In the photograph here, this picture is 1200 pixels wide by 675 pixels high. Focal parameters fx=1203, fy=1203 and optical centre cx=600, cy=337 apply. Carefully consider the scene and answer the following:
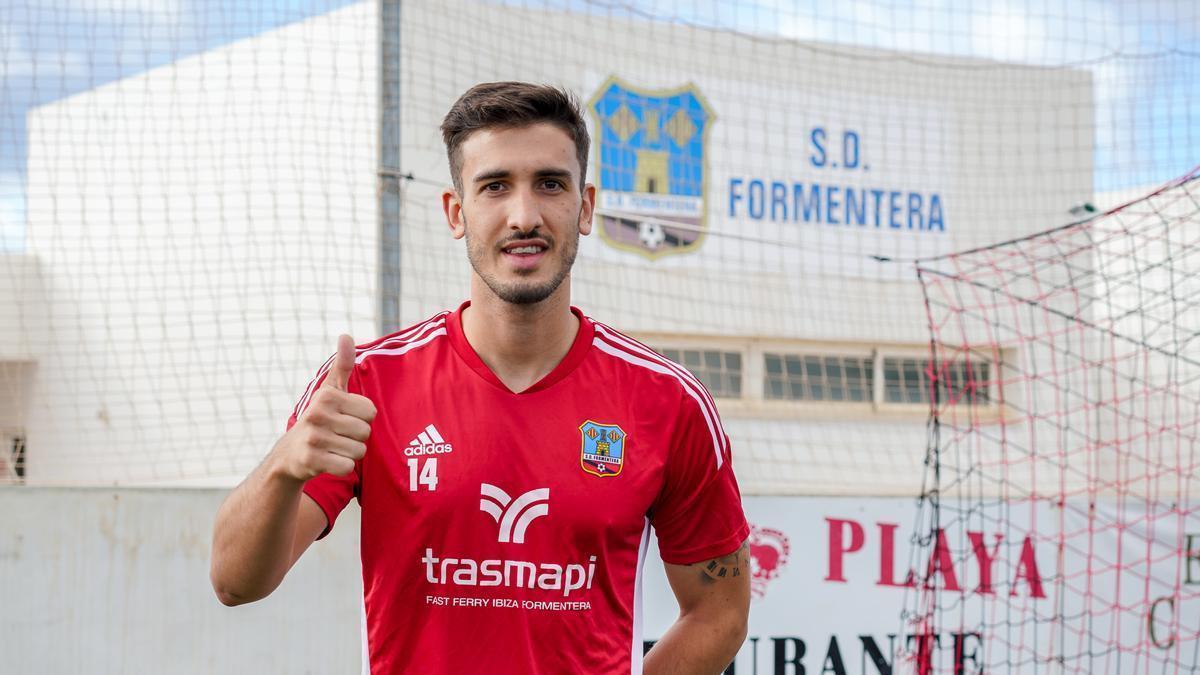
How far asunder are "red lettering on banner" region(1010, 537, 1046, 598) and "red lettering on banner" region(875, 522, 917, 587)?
489 mm

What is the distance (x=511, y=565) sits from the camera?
2.06 m

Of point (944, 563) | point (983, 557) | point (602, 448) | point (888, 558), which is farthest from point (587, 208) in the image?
point (983, 557)

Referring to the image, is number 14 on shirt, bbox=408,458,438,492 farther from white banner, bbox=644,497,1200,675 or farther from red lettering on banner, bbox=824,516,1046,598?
red lettering on banner, bbox=824,516,1046,598

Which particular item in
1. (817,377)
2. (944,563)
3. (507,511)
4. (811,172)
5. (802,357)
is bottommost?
(944,563)

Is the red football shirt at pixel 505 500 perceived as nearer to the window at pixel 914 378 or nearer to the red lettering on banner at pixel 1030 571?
the red lettering on banner at pixel 1030 571

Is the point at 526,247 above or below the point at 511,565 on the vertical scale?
above

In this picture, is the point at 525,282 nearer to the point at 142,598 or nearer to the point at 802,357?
the point at 142,598

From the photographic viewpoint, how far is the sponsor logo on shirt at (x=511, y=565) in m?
2.05

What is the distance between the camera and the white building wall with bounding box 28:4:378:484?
6.23m

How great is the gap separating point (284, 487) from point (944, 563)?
3936 mm

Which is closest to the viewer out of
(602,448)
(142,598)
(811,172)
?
(602,448)

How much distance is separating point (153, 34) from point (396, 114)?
1.35 metres

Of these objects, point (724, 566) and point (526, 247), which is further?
point (724, 566)

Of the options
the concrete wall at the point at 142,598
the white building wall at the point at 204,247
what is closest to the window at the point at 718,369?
the white building wall at the point at 204,247
